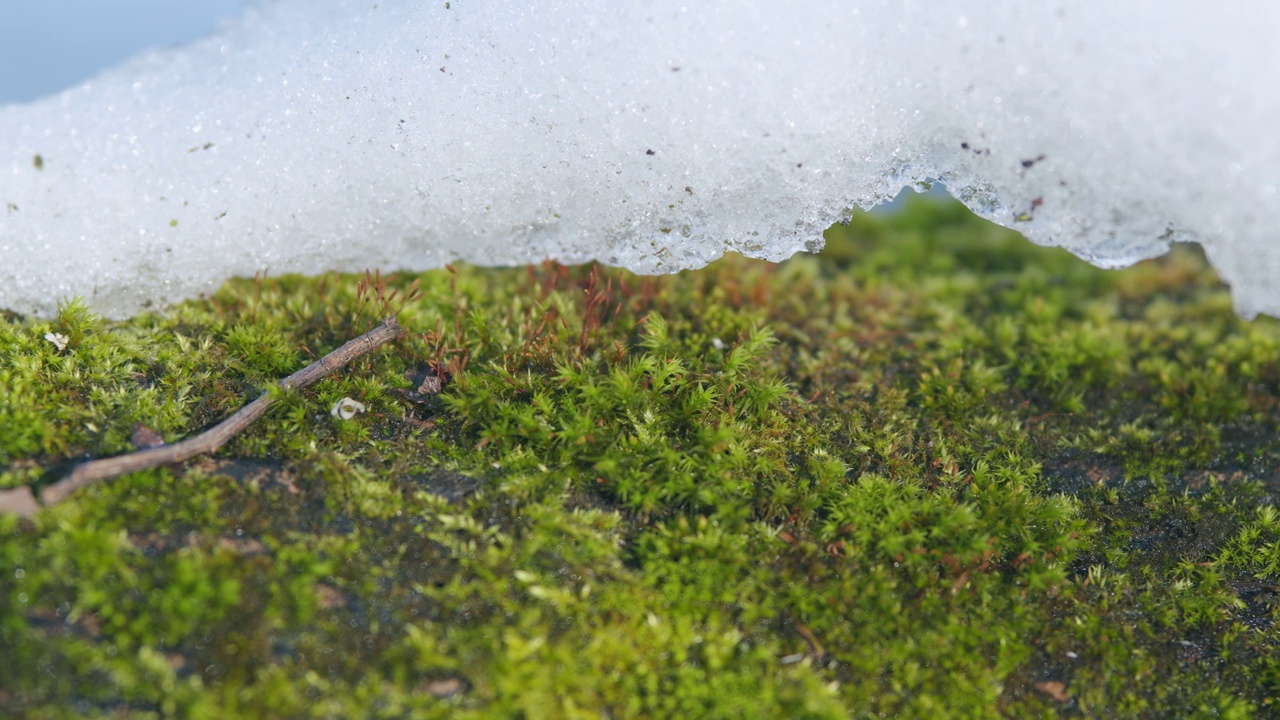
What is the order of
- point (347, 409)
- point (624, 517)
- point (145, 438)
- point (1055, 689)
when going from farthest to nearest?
point (347, 409) < point (624, 517) < point (145, 438) < point (1055, 689)

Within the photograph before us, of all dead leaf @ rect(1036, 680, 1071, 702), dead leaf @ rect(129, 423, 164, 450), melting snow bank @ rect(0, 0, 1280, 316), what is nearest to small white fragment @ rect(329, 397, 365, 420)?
dead leaf @ rect(129, 423, 164, 450)

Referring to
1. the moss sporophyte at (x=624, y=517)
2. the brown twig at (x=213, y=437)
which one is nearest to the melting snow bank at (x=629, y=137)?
the moss sporophyte at (x=624, y=517)

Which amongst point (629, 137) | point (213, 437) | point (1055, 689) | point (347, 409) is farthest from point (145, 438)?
point (1055, 689)

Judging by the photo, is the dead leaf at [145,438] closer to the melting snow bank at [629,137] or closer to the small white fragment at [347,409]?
the small white fragment at [347,409]

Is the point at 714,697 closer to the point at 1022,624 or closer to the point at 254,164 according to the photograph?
the point at 1022,624

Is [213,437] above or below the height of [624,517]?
above

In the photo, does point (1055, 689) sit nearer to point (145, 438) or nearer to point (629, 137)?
point (629, 137)
